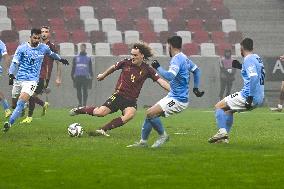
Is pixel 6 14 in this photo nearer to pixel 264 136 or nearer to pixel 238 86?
pixel 238 86

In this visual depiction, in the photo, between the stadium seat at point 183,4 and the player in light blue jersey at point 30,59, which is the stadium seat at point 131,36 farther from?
the player in light blue jersey at point 30,59

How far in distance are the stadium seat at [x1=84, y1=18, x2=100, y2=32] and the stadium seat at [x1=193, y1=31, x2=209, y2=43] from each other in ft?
14.9

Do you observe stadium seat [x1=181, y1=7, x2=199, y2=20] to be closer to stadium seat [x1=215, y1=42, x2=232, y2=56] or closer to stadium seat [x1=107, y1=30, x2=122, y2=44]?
stadium seat [x1=215, y1=42, x2=232, y2=56]

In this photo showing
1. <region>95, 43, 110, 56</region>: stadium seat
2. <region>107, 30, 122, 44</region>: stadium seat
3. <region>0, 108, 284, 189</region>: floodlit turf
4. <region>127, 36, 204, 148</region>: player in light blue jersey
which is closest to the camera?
<region>0, 108, 284, 189</region>: floodlit turf

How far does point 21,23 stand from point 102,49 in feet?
12.2

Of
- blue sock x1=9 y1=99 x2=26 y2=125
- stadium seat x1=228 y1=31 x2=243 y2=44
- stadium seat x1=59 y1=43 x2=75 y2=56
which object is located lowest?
blue sock x1=9 y1=99 x2=26 y2=125

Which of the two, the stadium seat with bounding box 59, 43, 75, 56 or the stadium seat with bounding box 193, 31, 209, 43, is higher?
the stadium seat with bounding box 193, 31, 209, 43

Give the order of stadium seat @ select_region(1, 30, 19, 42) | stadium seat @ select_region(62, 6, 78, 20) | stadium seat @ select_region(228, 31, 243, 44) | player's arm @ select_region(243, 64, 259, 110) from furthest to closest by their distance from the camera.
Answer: stadium seat @ select_region(228, 31, 243, 44) < stadium seat @ select_region(62, 6, 78, 20) < stadium seat @ select_region(1, 30, 19, 42) < player's arm @ select_region(243, 64, 259, 110)

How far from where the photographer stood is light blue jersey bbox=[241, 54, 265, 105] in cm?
1489

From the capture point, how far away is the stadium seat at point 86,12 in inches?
1504

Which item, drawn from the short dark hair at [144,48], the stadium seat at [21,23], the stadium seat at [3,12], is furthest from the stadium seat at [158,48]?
the short dark hair at [144,48]

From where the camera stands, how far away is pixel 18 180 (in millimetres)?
10039

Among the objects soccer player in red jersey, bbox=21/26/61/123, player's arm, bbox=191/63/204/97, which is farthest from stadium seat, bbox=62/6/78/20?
player's arm, bbox=191/63/204/97

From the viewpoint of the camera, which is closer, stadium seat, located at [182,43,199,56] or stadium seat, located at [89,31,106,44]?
stadium seat, located at [89,31,106,44]
